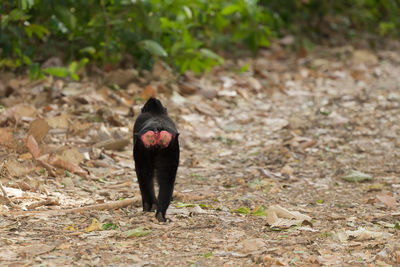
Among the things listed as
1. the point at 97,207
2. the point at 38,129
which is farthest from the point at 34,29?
the point at 97,207

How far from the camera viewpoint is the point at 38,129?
501 centimetres

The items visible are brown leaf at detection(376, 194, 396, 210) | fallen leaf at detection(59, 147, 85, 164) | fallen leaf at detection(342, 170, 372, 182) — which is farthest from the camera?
fallen leaf at detection(342, 170, 372, 182)

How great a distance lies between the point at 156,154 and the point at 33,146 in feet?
5.21

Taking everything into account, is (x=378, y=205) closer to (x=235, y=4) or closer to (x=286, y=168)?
(x=286, y=168)

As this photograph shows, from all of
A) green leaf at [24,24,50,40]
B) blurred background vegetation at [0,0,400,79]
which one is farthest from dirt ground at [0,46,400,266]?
green leaf at [24,24,50,40]

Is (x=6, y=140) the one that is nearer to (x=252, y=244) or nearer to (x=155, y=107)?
(x=155, y=107)

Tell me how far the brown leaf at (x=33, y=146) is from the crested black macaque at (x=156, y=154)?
120cm

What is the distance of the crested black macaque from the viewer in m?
3.34

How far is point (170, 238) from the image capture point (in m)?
3.26

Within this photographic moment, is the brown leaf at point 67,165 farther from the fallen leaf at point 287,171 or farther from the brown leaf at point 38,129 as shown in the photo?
the fallen leaf at point 287,171

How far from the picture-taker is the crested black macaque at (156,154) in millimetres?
3342

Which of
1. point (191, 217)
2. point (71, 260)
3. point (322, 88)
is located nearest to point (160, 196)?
point (191, 217)

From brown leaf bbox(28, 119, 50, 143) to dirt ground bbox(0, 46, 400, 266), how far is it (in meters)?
0.02

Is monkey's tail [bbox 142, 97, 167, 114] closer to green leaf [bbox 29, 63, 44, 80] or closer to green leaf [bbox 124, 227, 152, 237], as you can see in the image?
green leaf [bbox 124, 227, 152, 237]
